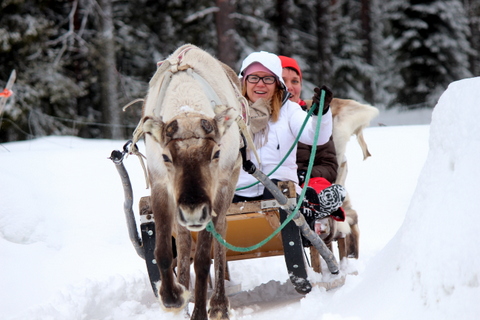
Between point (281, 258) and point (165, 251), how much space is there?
12.1ft

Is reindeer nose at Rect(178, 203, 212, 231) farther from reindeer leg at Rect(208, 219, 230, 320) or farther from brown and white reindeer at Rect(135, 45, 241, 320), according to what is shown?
reindeer leg at Rect(208, 219, 230, 320)

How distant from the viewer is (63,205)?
7.91m

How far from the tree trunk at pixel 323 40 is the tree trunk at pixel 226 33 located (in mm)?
10760

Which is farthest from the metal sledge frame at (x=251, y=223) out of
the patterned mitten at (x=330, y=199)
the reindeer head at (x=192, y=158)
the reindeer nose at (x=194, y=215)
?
the reindeer nose at (x=194, y=215)

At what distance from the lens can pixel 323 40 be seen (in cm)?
2708

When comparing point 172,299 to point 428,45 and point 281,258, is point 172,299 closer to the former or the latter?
point 281,258

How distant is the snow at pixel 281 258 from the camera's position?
2803 mm

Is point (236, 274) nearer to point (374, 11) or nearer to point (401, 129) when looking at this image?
point (401, 129)

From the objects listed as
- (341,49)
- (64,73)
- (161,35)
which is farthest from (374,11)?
(64,73)

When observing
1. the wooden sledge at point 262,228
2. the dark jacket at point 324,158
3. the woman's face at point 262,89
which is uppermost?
the woman's face at point 262,89

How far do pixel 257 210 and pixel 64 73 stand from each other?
53.1 feet

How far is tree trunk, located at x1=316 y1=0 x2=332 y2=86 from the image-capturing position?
26.7 meters

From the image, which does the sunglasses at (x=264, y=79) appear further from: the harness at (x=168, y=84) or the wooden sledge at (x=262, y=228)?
the harness at (x=168, y=84)

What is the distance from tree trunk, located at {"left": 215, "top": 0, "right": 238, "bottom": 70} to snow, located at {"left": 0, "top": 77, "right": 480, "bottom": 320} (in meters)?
5.54
